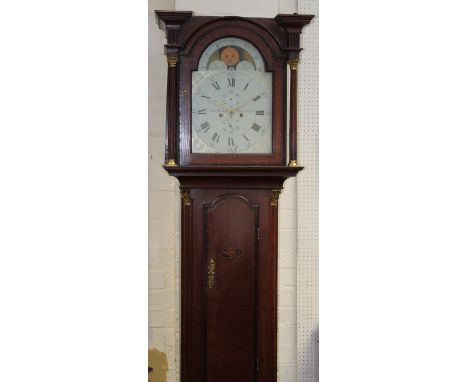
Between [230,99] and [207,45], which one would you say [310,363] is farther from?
[207,45]

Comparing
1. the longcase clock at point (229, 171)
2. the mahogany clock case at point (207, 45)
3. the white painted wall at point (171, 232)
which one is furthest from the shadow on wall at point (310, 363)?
the mahogany clock case at point (207, 45)

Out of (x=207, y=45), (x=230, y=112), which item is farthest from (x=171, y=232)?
(x=207, y=45)

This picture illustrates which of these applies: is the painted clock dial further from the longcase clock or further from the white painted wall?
the white painted wall

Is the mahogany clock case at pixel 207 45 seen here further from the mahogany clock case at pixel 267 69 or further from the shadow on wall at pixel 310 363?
the shadow on wall at pixel 310 363

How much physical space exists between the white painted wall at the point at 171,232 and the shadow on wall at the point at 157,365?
0.02 meters

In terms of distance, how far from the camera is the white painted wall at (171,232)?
236 cm

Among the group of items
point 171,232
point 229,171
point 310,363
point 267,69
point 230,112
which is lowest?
point 310,363

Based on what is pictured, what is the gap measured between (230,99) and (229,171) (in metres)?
0.26

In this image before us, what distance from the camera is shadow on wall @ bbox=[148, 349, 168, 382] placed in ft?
7.89

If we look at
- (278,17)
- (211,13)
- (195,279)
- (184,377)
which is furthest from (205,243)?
(211,13)

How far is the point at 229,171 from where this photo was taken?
1.88m

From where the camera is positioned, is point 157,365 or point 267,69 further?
point 157,365

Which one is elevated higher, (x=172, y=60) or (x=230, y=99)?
(x=172, y=60)

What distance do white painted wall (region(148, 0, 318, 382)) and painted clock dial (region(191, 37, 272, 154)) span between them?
521 mm
